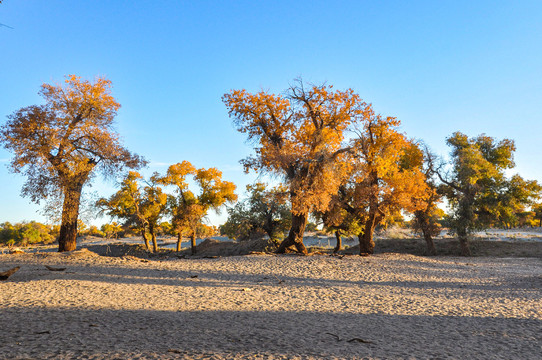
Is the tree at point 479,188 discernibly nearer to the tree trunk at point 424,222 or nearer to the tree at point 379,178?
the tree trunk at point 424,222

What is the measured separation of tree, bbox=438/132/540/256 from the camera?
23.9 meters

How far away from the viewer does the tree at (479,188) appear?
23.9 meters

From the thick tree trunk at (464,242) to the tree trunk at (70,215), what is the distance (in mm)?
25335

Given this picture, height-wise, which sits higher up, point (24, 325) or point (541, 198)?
point (541, 198)

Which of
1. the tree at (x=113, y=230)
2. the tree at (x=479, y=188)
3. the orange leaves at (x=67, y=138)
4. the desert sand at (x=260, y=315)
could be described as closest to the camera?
the desert sand at (x=260, y=315)

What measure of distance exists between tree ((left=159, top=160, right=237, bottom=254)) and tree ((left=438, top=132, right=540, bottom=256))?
17759 millimetres

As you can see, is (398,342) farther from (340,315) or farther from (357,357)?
(340,315)

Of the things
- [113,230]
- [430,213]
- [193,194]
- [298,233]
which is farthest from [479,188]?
[113,230]

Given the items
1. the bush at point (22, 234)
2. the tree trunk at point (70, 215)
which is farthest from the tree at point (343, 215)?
the bush at point (22, 234)

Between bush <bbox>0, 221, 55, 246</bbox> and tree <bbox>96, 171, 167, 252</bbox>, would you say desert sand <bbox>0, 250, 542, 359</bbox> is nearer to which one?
tree <bbox>96, 171, 167, 252</bbox>

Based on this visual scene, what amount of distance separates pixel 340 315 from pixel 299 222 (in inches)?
482

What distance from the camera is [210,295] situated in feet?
25.4

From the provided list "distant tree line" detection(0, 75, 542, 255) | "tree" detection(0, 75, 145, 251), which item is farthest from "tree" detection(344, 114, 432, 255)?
"tree" detection(0, 75, 145, 251)

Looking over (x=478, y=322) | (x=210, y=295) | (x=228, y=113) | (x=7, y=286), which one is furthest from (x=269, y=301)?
(x=228, y=113)
